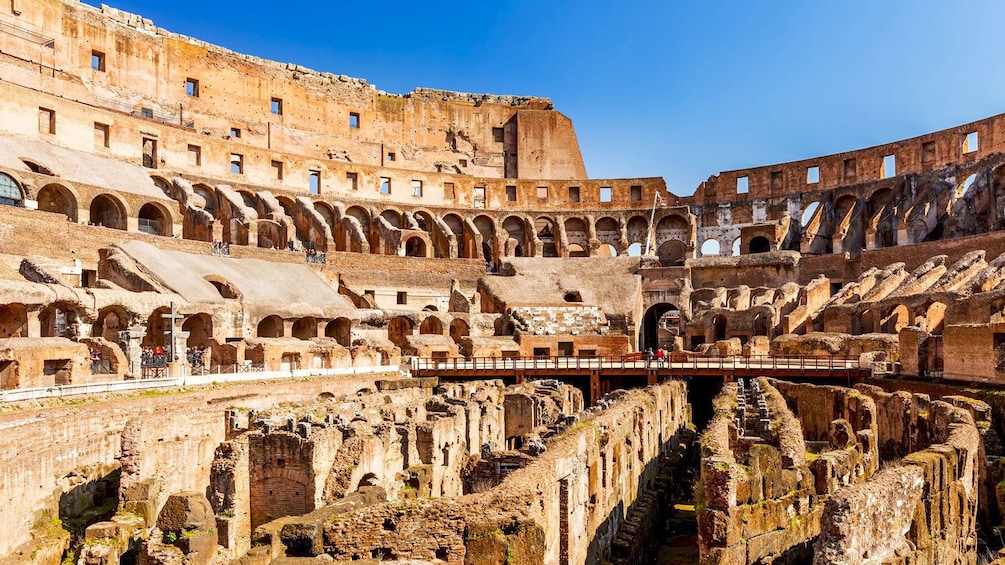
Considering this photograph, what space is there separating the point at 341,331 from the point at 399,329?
3709 millimetres

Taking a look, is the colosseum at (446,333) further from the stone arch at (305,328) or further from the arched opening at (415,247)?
the arched opening at (415,247)

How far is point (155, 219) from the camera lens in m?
42.2

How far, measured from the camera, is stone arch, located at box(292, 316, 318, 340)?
1400 inches

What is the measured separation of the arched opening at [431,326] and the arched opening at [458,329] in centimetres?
76

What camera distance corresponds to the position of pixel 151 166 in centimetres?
4628

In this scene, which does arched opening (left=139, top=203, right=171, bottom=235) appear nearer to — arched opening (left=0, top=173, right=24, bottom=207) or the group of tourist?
the group of tourist

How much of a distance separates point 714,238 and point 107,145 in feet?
139

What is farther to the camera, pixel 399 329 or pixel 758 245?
pixel 758 245

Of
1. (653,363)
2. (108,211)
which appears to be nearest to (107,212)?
(108,211)

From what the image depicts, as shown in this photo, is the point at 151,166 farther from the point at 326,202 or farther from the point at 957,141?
the point at 957,141

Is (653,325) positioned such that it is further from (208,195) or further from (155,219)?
(155,219)

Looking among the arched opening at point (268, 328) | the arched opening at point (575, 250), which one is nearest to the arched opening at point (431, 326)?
the arched opening at point (268, 328)

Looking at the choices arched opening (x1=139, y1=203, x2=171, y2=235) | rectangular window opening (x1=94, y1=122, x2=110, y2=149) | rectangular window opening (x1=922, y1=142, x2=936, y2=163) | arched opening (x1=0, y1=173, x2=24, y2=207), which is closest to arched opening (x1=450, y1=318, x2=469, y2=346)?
arched opening (x1=139, y1=203, x2=171, y2=235)

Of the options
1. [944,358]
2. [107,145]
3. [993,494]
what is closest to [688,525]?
[993,494]
